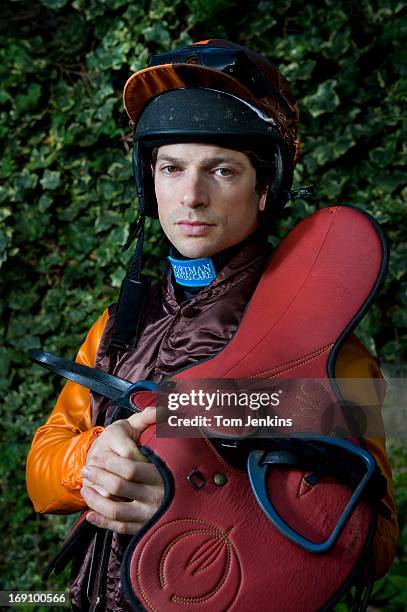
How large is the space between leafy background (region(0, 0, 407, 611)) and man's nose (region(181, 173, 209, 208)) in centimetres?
137

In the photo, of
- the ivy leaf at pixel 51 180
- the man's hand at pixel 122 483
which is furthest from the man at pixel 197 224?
the ivy leaf at pixel 51 180

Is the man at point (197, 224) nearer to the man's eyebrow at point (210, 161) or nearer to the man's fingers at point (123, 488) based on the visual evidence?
the man's eyebrow at point (210, 161)

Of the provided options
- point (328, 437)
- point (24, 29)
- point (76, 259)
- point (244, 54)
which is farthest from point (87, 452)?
point (24, 29)

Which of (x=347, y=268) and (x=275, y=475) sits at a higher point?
(x=347, y=268)

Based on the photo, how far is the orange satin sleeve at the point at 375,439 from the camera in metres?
1.43

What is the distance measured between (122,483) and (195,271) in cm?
62

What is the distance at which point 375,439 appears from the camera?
1.49 m

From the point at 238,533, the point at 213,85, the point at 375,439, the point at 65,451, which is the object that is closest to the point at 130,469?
the point at 238,533

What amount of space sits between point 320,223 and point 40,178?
188cm

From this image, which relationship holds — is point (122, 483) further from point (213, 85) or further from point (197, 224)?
point (213, 85)

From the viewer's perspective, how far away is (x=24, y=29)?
3.04 metres

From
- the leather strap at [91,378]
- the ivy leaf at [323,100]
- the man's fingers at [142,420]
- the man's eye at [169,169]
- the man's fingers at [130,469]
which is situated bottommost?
the man's fingers at [130,469]

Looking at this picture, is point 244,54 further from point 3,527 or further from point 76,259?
point 3,527

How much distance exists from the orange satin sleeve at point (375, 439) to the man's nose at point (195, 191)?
50 centimetres
